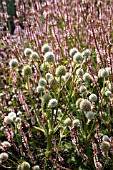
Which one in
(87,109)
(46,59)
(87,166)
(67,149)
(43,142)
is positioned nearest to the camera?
(87,109)

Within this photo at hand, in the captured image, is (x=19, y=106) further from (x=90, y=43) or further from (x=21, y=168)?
(x=21, y=168)

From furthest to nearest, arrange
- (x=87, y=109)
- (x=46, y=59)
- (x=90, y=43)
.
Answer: (x=90, y=43), (x=46, y=59), (x=87, y=109)

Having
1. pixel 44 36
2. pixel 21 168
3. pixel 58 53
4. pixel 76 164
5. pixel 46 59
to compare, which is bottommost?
pixel 21 168

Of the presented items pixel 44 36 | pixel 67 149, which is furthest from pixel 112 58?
pixel 44 36

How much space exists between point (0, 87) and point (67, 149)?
137 cm

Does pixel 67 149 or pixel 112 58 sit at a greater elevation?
pixel 112 58

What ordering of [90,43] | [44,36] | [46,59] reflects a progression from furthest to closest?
1. [44,36]
2. [90,43]
3. [46,59]

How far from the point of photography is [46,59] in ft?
6.98

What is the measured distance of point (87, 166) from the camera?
2.40 metres

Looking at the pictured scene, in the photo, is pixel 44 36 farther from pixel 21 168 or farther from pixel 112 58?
pixel 21 168

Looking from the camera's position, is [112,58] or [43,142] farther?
[43,142]

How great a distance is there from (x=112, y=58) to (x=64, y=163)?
33.1 inches

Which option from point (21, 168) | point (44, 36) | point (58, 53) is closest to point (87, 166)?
point (21, 168)

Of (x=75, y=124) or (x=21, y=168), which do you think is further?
(x=75, y=124)
